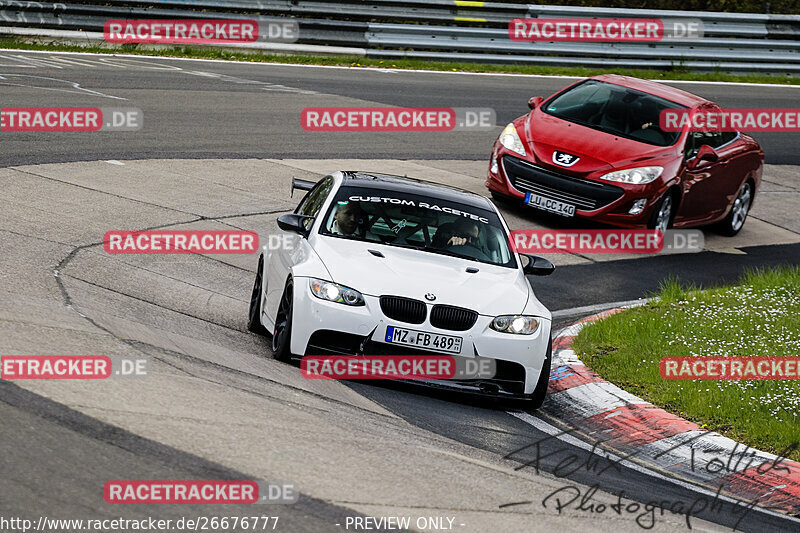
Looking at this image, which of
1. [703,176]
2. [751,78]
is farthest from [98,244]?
[751,78]

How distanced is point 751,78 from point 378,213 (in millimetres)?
23311

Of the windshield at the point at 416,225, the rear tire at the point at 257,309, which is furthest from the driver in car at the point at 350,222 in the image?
the rear tire at the point at 257,309

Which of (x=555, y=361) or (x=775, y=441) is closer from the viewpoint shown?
(x=775, y=441)

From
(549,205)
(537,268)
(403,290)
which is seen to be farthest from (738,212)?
(403,290)

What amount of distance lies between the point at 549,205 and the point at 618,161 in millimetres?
987

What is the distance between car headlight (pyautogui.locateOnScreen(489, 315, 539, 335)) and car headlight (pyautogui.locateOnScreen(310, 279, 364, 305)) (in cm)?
94

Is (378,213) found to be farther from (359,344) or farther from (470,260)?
(359,344)

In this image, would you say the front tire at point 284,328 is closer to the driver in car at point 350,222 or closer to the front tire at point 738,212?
the driver in car at point 350,222

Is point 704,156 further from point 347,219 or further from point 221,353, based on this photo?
point 221,353

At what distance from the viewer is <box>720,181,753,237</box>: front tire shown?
647 inches

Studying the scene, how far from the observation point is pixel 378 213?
29.9 ft

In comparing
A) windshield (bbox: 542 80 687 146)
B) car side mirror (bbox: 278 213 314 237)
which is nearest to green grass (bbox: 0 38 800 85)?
windshield (bbox: 542 80 687 146)

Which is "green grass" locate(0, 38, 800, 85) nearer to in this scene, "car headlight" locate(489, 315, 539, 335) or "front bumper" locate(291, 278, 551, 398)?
"front bumper" locate(291, 278, 551, 398)

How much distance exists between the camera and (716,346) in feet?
31.5
